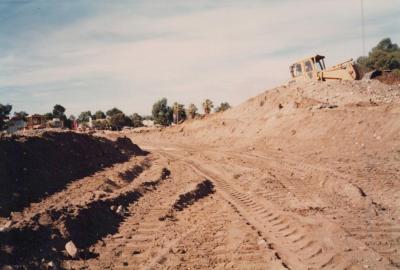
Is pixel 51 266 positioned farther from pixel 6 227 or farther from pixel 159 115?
pixel 159 115

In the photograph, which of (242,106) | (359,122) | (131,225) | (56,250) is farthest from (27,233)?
(242,106)

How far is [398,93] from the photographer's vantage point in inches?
1033

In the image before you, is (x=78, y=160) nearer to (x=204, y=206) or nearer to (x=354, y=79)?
(x=204, y=206)

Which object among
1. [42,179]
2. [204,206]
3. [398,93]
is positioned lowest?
[204,206]

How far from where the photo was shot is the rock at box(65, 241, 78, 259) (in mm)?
7574

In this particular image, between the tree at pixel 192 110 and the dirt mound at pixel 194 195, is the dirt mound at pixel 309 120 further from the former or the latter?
the tree at pixel 192 110

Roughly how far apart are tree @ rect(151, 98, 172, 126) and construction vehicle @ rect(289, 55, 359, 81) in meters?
43.9

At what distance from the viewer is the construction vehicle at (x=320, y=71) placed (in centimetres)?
2869

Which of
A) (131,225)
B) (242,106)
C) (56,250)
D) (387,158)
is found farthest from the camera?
(242,106)

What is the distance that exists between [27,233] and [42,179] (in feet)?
17.3

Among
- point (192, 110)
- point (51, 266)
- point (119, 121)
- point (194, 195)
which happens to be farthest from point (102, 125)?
point (51, 266)

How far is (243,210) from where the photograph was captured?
1075cm

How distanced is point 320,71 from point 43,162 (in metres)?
21.6

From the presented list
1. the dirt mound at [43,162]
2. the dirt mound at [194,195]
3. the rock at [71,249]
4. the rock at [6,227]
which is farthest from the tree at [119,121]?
the rock at [71,249]
